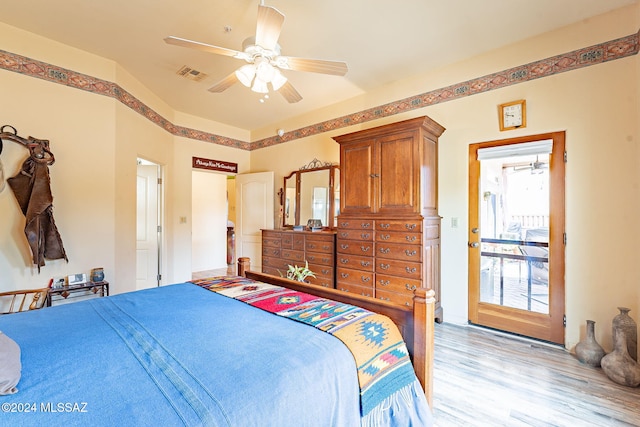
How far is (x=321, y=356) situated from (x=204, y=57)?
3.24 m

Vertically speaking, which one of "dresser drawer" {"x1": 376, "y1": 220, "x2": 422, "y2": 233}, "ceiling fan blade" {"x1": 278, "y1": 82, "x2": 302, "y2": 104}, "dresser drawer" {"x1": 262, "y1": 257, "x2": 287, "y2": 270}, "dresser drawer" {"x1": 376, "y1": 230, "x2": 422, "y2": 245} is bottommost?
"dresser drawer" {"x1": 262, "y1": 257, "x2": 287, "y2": 270}

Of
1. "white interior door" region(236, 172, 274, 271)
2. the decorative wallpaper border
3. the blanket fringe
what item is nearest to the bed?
the blanket fringe

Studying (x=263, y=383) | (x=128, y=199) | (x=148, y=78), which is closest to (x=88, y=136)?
(x=128, y=199)

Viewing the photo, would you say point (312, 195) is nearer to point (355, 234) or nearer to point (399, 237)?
point (355, 234)

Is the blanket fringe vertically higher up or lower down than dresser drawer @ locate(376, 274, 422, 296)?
lower down

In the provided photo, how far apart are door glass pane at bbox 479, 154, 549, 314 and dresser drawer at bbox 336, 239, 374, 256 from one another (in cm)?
122

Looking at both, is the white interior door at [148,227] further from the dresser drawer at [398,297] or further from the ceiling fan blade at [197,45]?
the dresser drawer at [398,297]

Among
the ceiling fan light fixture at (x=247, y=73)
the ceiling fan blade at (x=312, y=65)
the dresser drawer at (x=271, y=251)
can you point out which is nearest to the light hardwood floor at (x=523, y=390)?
the ceiling fan blade at (x=312, y=65)

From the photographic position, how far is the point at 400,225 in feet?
9.80

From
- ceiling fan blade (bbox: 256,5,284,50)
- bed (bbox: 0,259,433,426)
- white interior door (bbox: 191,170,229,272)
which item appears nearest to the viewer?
bed (bbox: 0,259,433,426)

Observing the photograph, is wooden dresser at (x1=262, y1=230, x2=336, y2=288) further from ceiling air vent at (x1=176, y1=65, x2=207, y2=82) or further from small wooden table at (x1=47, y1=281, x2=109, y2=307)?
ceiling air vent at (x1=176, y1=65, x2=207, y2=82)

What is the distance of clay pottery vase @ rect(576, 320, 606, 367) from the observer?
2271 millimetres

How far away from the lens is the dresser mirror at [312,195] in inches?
167

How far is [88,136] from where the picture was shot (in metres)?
2.93
